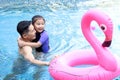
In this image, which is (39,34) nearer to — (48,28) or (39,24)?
(39,24)

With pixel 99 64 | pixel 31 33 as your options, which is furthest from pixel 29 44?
pixel 99 64

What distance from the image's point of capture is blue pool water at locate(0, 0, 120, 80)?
3941 mm

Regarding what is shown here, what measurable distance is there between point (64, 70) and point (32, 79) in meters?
0.65

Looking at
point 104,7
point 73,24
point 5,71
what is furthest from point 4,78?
point 104,7

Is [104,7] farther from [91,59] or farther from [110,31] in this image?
[110,31]

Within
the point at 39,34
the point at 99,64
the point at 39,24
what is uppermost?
the point at 39,24

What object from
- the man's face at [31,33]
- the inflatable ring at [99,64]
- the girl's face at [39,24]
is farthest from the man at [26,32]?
the inflatable ring at [99,64]

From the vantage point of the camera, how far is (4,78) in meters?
3.75

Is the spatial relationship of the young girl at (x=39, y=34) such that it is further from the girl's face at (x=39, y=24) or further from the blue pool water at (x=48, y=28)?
the blue pool water at (x=48, y=28)

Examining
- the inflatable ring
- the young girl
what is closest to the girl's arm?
the young girl

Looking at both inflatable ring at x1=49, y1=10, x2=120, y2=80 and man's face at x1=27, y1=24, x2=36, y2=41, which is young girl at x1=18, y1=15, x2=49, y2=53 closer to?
man's face at x1=27, y1=24, x2=36, y2=41

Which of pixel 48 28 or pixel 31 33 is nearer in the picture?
pixel 31 33

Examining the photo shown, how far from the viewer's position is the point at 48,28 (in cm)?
530

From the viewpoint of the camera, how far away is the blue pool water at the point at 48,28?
3.94 metres
